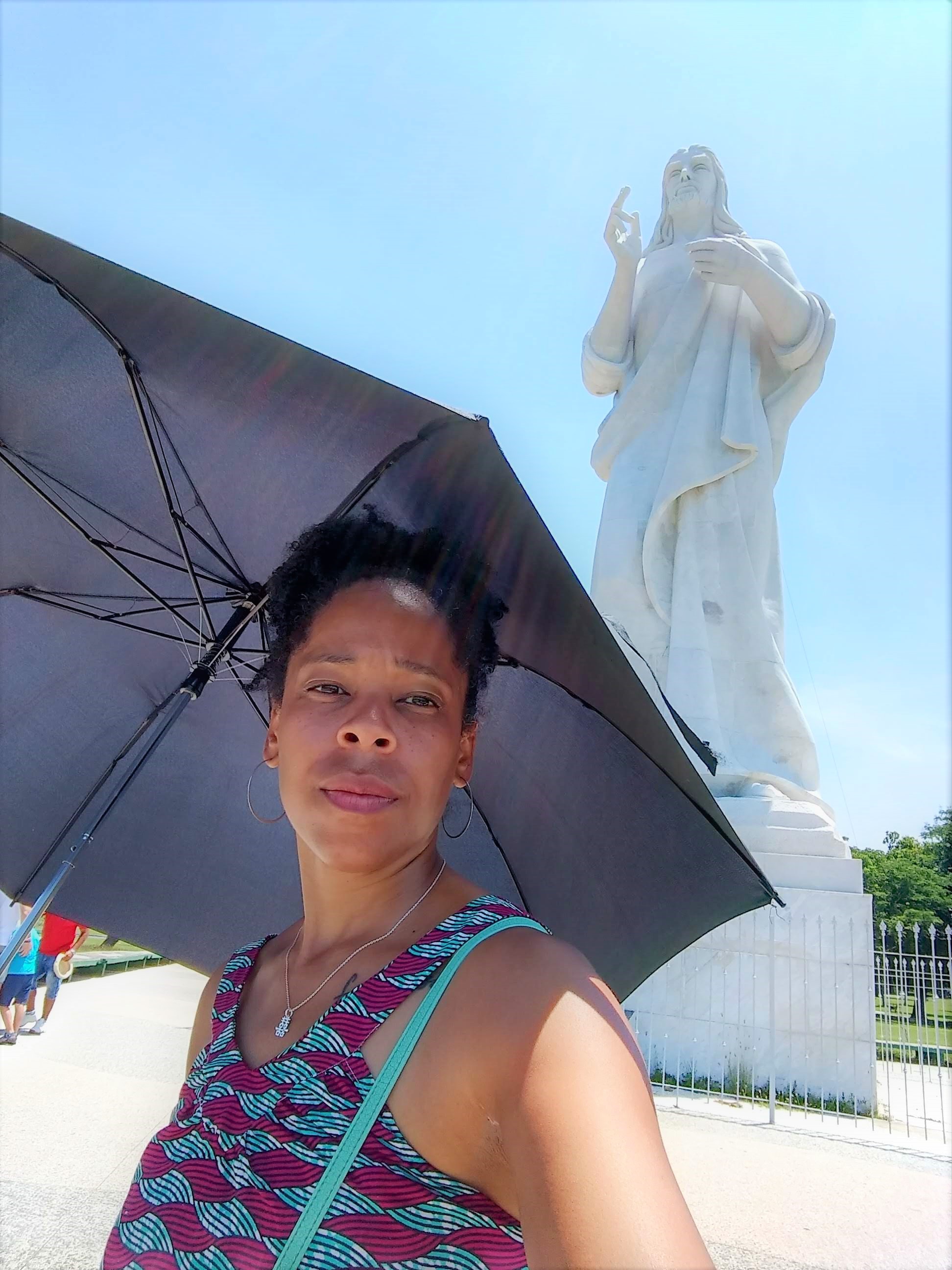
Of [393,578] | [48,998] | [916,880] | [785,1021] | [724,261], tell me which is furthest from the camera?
[916,880]

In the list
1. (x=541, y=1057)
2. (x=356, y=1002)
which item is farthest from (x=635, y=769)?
(x=541, y=1057)

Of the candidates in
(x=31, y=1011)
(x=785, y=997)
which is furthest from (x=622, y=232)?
(x=31, y=1011)

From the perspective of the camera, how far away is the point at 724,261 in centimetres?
944

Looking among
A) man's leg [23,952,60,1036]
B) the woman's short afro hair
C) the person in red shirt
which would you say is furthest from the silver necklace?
man's leg [23,952,60,1036]

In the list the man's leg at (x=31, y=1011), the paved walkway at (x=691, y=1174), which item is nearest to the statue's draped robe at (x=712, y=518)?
the paved walkway at (x=691, y=1174)

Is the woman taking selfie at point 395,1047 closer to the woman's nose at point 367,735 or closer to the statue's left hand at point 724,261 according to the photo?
the woman's nose at point 367,735

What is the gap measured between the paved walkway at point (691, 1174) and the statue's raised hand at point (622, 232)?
29.9ft

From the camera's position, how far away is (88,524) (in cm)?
241

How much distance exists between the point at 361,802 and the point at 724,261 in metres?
9.75

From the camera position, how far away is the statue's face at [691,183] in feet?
37.0

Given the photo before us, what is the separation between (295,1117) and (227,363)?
1.26 meters

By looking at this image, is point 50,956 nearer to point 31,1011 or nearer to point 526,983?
point 31,1011

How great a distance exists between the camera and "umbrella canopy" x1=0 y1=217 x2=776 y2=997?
149 centimetres

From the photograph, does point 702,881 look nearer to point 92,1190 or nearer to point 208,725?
point 208,725
